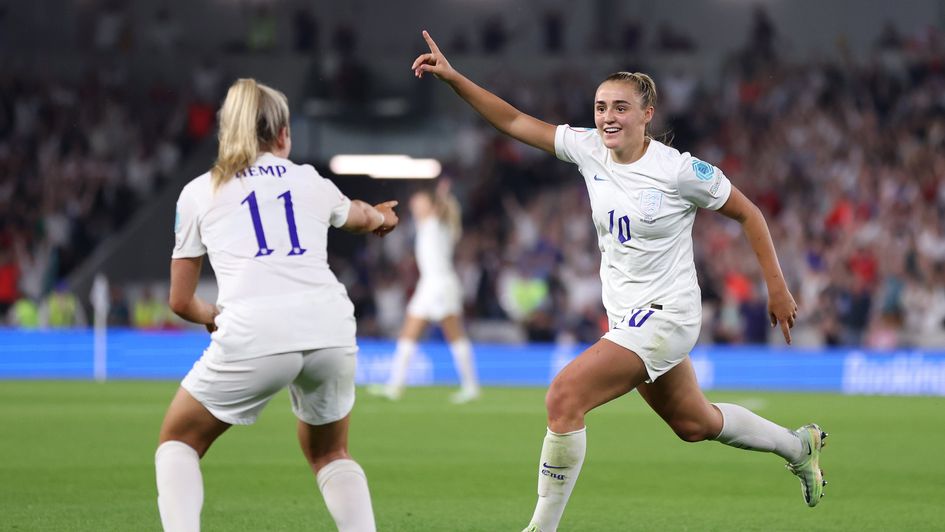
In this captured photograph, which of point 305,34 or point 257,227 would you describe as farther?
point 305,34

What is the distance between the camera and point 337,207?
18.5ft

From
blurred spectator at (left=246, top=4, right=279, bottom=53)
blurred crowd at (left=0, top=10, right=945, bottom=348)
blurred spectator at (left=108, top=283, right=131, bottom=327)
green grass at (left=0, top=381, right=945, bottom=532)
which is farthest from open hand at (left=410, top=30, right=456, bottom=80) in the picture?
blurred spectator at (left=246, top=4, right=279, bottom=53)

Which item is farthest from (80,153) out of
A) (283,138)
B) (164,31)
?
(283,138)

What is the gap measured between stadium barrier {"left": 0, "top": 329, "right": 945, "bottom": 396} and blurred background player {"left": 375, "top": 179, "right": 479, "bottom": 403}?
3.35 m

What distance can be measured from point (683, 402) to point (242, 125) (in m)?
2.89

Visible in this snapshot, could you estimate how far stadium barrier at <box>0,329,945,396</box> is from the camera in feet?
64.6

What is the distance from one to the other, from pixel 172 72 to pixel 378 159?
16.4 feet

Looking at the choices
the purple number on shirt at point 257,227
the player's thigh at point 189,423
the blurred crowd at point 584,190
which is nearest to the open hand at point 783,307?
the purple number on shirt at point 257,227

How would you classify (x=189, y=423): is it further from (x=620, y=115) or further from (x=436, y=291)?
(x=436, y=291)

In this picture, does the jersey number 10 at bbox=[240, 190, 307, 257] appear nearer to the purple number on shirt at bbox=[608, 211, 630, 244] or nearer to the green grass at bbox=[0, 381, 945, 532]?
the purple number on shirt at bbox=[608, 211, 630, 244]

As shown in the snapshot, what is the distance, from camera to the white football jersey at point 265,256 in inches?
212

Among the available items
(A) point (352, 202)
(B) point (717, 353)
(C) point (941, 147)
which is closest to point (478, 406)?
(B) point (717, 353)

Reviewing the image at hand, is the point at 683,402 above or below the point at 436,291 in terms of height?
above

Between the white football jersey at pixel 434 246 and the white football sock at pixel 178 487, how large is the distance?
1146cm
